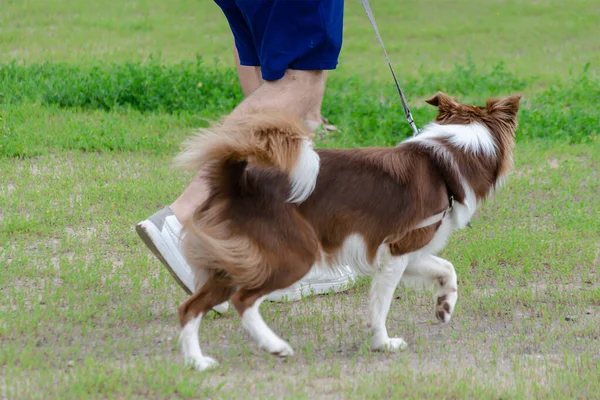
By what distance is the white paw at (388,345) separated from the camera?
4117 millimetres

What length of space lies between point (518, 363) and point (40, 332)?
213 cm

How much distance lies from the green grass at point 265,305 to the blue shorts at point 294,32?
124cm

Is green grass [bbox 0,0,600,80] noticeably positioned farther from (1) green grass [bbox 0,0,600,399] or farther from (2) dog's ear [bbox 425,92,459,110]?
(2) dog's ear [bbox 425,92,459,110]

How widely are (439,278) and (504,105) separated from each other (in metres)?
0.88

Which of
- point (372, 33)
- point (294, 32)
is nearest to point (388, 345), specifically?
point (294, 32)

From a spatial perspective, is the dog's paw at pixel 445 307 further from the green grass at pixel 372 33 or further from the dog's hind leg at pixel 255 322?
the green grass at pixel 372 33

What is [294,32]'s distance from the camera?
181 inches

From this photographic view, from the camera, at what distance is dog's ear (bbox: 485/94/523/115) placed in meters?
4.32

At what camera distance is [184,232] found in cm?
385

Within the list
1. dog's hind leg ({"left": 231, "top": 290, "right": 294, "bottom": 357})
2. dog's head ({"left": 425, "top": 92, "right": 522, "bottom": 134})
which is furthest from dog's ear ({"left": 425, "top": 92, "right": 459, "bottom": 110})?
dog's hind leg ({"left": 231, "top": 290, "right": 294, "bottom": 357})

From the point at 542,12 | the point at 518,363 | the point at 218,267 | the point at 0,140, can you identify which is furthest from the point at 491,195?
the point at 542,12

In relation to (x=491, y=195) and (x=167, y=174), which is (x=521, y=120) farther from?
A: (x=491, y=195)

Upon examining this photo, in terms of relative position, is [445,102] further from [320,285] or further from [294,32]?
[320,285]

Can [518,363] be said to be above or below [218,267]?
below
